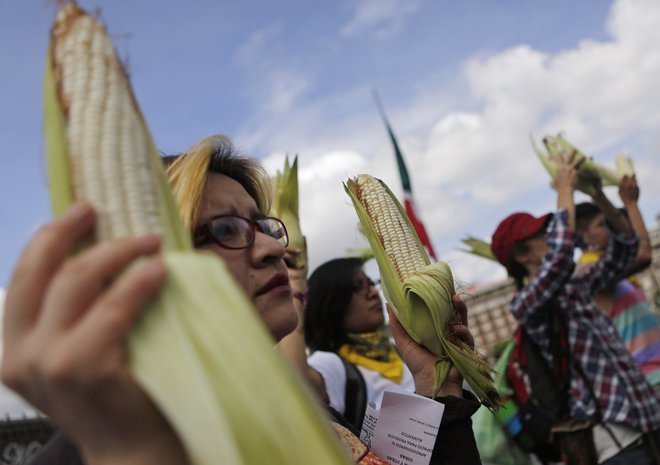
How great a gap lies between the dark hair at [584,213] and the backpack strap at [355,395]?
8.47ft

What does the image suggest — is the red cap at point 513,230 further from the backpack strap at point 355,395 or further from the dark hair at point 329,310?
the backpack strap at point 355,395

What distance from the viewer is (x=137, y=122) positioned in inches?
34.6

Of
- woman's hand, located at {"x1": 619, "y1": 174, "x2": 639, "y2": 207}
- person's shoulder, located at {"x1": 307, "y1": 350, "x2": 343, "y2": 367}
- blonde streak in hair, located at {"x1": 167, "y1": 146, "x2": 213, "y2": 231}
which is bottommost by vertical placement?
person's shoulder, located at {"x1": 307, "y1": 350, "x2": 343, "y2": 367}

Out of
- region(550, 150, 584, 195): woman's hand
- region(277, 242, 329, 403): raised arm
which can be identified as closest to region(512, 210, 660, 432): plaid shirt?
region(550, 150, 584, 195): woman's hand

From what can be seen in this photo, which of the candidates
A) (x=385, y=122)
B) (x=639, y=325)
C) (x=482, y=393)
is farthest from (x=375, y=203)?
→ (x=385, y=122)

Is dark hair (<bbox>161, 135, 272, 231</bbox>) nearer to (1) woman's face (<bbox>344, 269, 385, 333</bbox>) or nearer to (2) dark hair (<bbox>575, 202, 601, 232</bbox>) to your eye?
(1) woman's face (<bbox>344, 269, 385, 333</bbox>)

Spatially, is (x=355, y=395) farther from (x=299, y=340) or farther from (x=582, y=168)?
(x=582, y=168)

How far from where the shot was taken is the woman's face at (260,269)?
4.77 ft

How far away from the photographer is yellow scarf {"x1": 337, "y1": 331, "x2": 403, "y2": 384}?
3619 millimetres

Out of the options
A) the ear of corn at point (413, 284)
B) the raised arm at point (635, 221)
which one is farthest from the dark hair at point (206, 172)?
the raised arm at point (635, 221)

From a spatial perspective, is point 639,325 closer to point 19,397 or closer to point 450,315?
point 450,315

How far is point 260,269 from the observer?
1497mm

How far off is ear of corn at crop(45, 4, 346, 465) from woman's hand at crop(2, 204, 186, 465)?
0.10ft

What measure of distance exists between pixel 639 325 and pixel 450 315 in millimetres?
3057
